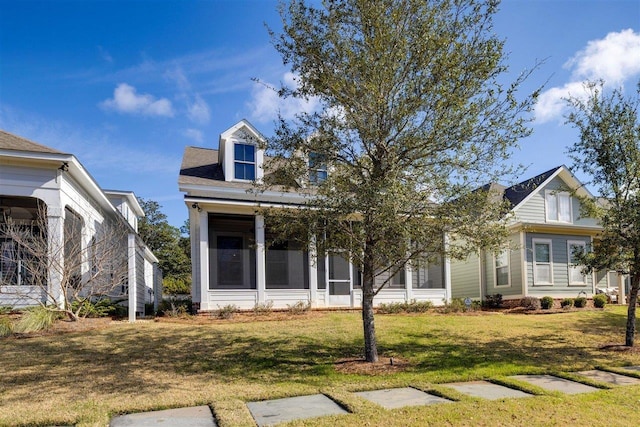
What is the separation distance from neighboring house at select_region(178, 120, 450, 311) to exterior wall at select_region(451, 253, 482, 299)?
4083 mm

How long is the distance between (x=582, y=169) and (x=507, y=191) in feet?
37.3

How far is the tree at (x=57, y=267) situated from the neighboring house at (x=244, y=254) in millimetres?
2606

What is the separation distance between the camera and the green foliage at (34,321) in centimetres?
995

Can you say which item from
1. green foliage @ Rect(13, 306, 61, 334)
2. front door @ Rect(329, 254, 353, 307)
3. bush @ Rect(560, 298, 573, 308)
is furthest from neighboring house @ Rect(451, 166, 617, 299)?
green foliage @ Rect(13, 306, 61, 334)

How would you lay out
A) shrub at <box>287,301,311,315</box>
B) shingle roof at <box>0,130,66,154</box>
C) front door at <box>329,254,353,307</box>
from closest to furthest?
shingle roof at <box>0,130,66,154</box>, shrub at <box>287,301,311,315</box>, front door at <box>329,254,353,307</box>

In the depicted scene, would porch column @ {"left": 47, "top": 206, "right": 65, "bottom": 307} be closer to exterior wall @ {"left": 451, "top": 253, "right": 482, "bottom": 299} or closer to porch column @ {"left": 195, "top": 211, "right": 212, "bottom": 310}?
porch column @ {"left": 195, "top": 211, "right": 212, "bottom": 310}

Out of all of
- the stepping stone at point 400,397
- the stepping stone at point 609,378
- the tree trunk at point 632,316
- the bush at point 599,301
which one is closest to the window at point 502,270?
the bush at point 599,301

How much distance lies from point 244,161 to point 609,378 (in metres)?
11.9

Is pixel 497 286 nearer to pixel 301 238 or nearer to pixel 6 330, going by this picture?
pixel 301 238

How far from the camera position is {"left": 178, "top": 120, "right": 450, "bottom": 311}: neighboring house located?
46.7ft

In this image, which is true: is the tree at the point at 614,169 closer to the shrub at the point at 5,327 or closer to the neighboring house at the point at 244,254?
the neighboring house at the point at 244,254

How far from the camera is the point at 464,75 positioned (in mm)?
7637

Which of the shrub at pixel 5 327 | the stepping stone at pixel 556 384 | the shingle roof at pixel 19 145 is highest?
the shingle roof at pixel 19 145

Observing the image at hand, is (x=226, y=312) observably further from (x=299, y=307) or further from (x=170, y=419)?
(x=170, y=419)
